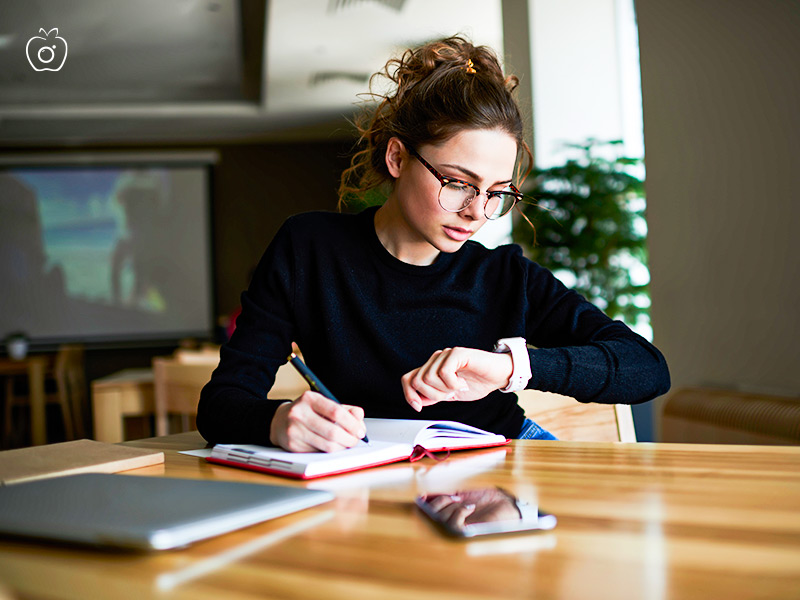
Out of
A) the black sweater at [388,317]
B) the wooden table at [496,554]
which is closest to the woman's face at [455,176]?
the black sweater at [388,317]

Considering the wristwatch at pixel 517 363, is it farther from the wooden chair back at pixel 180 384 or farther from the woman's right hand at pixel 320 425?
the wooden chair back at pixel 180 384

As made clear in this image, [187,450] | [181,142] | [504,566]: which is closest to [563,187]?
[187,450]

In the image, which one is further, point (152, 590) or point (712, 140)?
point (712, 140)

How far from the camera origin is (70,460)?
2.92 feet

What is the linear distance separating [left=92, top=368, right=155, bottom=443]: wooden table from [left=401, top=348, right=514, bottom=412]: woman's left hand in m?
1.88

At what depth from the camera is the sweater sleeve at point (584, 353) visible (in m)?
1.12

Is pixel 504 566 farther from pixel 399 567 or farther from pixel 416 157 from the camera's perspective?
pixel 416 157

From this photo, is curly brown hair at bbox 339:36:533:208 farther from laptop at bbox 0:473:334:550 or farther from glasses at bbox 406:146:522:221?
laptop at bbox 0:473:334:550

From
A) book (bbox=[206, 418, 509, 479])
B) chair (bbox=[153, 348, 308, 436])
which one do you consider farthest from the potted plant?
book (bbox=[206, 418, 509, 479])

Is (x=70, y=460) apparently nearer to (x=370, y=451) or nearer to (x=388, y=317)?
(x=370, y=451)

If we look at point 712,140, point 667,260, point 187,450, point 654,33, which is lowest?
point 187,450

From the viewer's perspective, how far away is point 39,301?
26.9 feet

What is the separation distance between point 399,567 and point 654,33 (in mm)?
2768

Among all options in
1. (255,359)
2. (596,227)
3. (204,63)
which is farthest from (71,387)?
(255,359)
